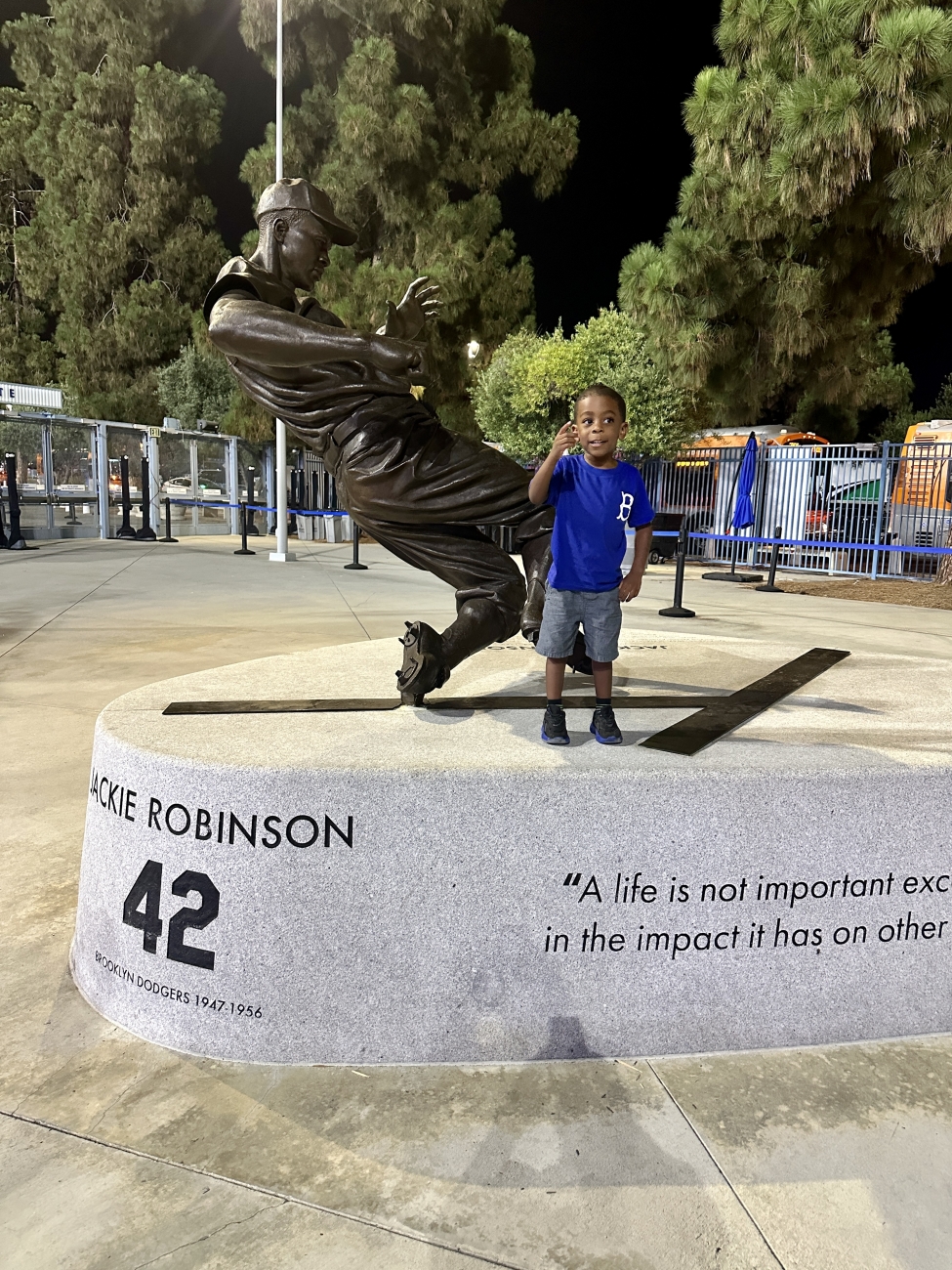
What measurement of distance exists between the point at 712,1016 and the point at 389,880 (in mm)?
917

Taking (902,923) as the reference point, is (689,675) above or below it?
above

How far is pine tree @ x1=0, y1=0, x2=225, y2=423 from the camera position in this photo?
27922 millimetres

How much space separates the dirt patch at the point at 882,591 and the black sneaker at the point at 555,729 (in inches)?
400

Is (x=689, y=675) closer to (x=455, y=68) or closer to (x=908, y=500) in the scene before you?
(x=908, y=500)

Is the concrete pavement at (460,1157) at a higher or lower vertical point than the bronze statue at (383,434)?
lower

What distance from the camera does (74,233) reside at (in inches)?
1112

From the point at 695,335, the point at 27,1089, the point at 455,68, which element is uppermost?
the point at 455,68

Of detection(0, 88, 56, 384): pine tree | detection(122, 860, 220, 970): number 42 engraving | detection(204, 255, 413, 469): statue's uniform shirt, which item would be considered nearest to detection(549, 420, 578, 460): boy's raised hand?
detection(204, 255, 413, 469): statue's uniform shirt

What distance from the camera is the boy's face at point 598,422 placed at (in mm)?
2412

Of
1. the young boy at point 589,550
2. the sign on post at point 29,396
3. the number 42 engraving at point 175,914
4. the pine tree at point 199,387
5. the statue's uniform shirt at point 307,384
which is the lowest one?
the number 42 engraving at point 175,914

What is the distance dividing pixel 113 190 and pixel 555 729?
32.2 meters

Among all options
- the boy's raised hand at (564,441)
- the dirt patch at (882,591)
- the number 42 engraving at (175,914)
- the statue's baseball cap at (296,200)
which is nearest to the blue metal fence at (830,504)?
the dirt patch at (882,591)

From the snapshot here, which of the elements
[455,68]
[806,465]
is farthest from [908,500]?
[455,68]

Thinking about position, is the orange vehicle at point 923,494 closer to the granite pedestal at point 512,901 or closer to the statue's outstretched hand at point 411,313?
the statue's outstretched hand at point 411,313
